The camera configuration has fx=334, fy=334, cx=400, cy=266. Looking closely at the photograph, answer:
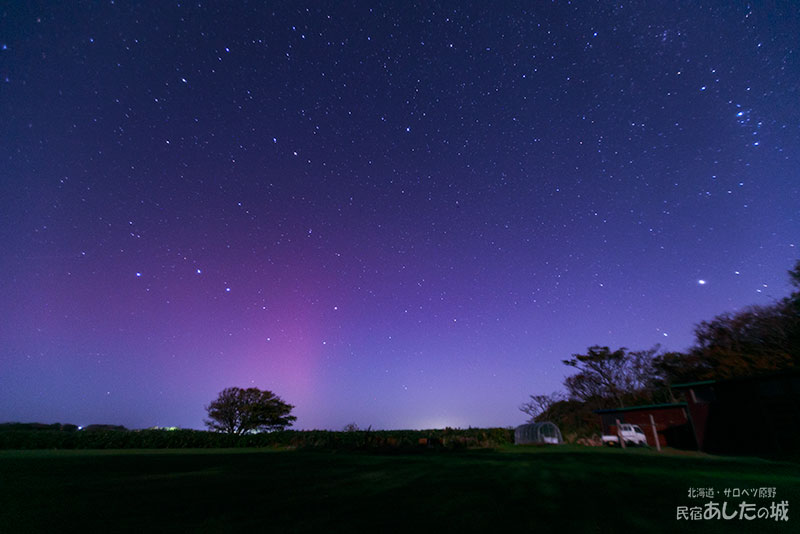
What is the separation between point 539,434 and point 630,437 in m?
10.4

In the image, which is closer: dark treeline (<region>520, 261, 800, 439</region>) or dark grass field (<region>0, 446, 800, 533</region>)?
dark grass field (<region>0, 446, 800, 533</region>)

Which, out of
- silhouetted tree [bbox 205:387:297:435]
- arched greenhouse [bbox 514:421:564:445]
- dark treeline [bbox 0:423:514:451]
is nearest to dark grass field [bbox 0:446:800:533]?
dark treeline [bbox 0:423:514:451]

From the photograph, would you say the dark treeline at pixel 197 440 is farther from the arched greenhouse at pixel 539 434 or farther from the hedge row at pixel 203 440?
the arched greenhouse at pixel 539 434

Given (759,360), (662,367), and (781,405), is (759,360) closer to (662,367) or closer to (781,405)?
(662,367)

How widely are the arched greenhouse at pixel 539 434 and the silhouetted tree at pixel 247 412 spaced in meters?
40.5

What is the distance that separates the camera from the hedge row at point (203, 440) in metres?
32.1

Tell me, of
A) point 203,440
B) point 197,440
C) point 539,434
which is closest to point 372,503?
point 539,434

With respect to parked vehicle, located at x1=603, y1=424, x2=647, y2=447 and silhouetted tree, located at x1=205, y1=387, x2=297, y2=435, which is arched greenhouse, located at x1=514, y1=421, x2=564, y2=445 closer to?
parked vehicle, located at x1=603, y1=424, x2=647, y2=447

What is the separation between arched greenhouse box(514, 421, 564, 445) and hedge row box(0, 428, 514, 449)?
7.63 feet

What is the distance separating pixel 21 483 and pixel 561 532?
1222cm

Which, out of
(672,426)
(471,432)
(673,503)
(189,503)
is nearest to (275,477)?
(189,503)

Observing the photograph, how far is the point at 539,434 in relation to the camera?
34.6m

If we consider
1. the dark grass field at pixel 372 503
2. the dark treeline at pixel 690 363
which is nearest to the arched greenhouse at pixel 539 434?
the dark treeline at pixel 690 363

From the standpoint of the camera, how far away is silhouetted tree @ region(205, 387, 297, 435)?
5569cm
